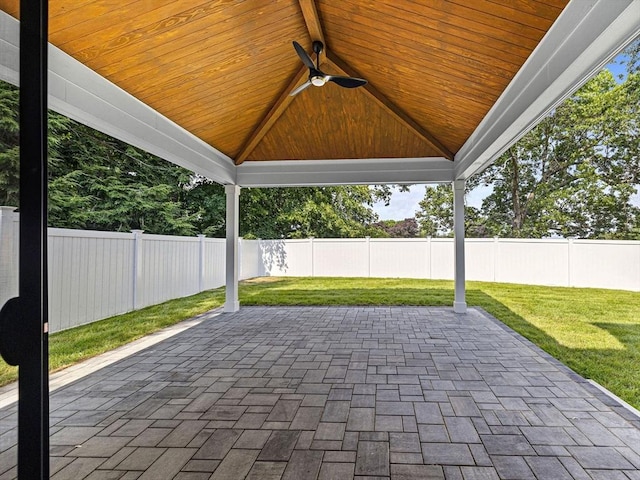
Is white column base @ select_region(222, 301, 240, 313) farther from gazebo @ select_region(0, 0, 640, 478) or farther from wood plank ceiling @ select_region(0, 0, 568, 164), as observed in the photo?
wood plank ceiling @ select_region(0, 0, 568, 164)

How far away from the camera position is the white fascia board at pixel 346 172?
6.72m

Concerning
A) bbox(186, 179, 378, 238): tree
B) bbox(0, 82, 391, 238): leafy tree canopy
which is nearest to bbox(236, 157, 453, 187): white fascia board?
bbox(0, 82, 391, 238): leafy tree canopy

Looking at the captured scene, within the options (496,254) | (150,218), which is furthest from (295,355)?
(150,218)

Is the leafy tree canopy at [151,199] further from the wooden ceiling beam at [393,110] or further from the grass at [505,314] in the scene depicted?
the wooden ceiling beam at [393,110]

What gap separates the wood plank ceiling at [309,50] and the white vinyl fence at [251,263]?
236 centimetres

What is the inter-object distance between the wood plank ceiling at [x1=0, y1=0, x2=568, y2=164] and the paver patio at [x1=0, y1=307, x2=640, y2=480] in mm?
2358

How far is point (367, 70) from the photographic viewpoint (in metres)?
4.66

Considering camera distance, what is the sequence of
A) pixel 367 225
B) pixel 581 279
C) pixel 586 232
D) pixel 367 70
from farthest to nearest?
pixel 367 225
pixel 586 232
pixel 581 279
pixel 367 70

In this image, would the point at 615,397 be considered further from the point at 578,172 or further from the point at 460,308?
the point at 578,172

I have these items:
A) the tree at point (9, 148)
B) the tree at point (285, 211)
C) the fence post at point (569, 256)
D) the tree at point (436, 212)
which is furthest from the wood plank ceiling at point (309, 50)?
the tree at point (436, 212)

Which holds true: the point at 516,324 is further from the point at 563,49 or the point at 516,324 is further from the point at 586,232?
the point at 586,232

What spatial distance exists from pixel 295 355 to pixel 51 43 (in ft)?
11.7

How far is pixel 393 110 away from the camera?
17.7ft

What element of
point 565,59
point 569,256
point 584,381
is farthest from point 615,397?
point 569,256
